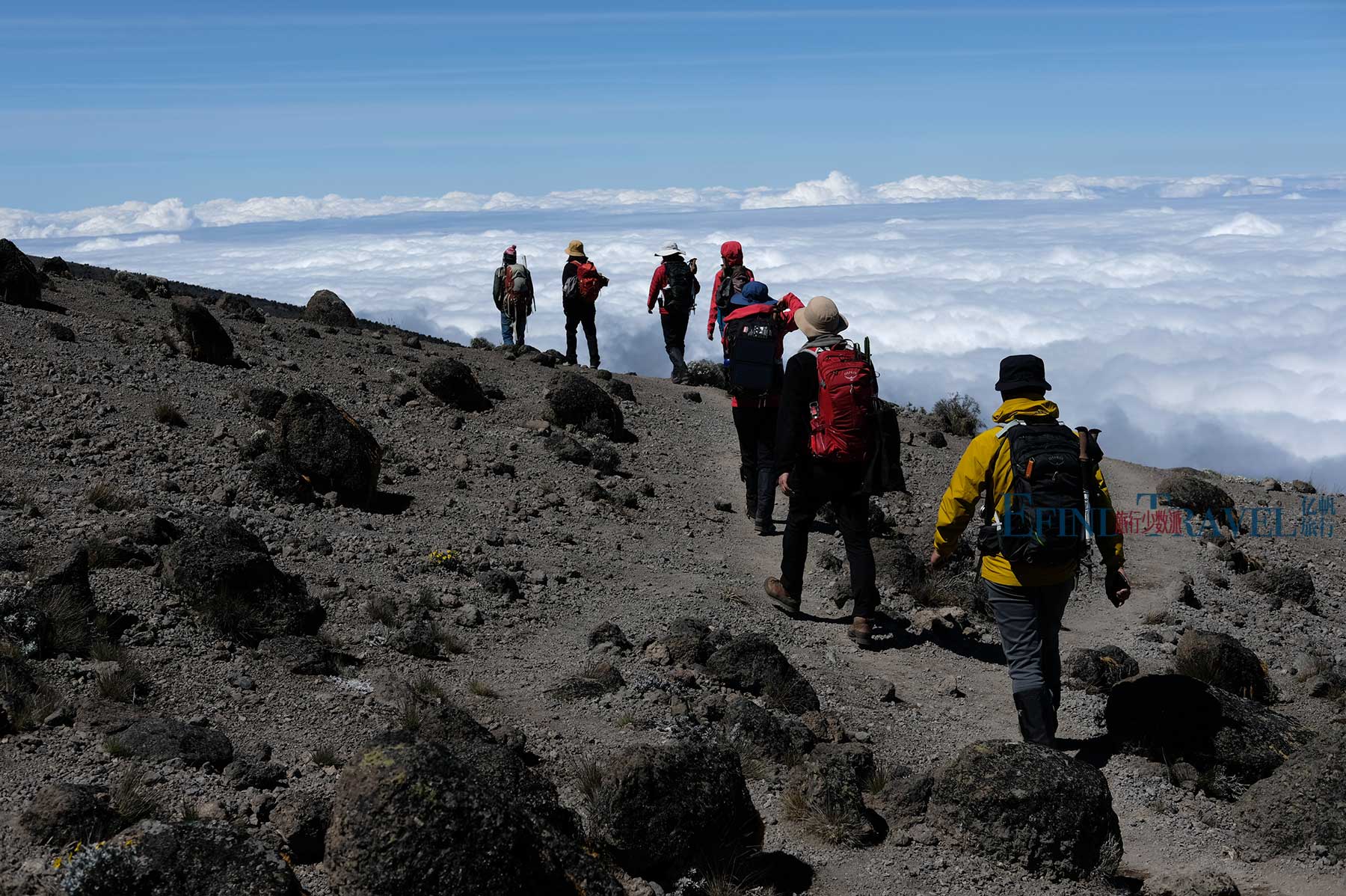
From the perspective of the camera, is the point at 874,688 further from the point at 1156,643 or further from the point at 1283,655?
the point at 1283,655

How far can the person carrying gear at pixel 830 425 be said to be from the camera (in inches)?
288

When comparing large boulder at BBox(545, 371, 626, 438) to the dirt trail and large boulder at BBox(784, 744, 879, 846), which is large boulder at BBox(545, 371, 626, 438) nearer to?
the dirt trail

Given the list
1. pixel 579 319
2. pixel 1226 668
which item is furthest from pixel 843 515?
pixel 579 319

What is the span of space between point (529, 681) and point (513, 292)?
11686 mm

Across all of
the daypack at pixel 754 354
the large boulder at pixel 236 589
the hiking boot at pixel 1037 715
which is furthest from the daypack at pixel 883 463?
the large boulder at pixel 236 589

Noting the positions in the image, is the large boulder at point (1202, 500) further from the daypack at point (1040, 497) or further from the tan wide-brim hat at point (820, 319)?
the daypack at point (1040, 497)

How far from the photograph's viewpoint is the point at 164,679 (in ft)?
19.3

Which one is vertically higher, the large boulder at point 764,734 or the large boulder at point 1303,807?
the large boulder at point 764,734

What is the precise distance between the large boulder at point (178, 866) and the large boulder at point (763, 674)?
142 inches

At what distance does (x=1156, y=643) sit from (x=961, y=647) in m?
1.73

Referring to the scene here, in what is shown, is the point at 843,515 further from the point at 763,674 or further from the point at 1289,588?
the point at 1289,588

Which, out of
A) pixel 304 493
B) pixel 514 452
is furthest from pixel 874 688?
pixel 514 452

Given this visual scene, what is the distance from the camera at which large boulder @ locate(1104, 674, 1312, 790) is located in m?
6.01

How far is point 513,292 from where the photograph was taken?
1761 cm
